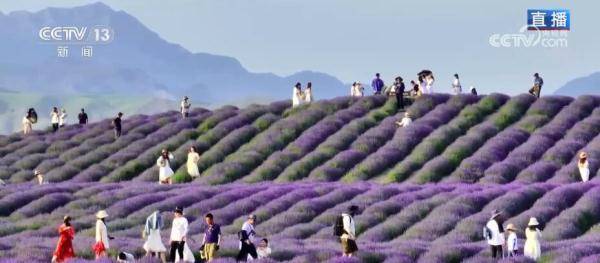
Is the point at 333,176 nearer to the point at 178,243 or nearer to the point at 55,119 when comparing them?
the point at 178,243

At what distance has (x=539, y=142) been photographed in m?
46.9

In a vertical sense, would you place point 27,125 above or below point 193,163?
above

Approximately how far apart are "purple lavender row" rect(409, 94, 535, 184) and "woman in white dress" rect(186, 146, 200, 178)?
8.39m

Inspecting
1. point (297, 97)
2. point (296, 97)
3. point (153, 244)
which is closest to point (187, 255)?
point (153, 244)

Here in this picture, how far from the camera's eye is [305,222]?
32.6 metres

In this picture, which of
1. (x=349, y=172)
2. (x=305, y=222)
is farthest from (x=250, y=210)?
(x=349, y=172)

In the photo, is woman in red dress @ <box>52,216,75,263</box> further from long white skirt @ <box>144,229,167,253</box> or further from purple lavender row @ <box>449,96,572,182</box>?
purple lavender row @ <box>449,96,572,182</box>

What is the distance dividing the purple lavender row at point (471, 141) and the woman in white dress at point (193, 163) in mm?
8395

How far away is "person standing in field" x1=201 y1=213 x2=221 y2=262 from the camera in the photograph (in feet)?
74.8

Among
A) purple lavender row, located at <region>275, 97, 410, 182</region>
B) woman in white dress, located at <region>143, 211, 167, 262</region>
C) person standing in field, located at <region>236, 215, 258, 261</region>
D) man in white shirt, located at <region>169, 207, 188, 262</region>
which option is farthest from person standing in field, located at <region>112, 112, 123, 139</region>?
person standing in field, located at <region>236, 215, 258, 261</region>

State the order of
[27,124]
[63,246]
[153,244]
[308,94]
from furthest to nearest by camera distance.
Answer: [27,124]
[308,94]
[153,244]
[63,246]

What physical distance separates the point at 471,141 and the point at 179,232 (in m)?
26.2

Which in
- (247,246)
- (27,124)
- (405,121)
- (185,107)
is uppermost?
(185,107)

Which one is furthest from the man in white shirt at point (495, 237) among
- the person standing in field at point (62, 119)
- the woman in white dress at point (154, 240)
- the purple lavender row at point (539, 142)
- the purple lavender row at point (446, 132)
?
the person standing in field at point (62, 119)
